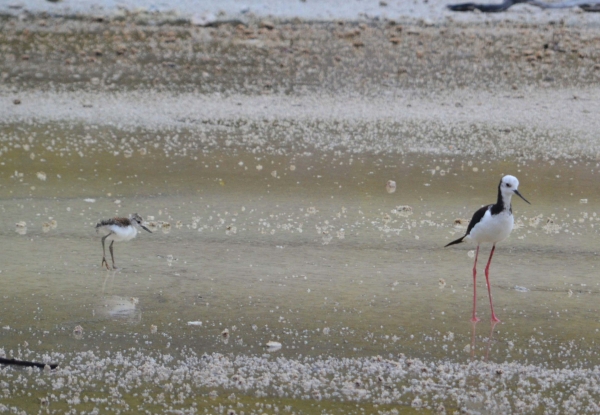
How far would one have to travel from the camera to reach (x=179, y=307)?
17.0ft

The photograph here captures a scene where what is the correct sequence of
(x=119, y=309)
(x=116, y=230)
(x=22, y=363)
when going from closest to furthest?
(x=22, y=363), (x=119, y=309), (x=116, y=230)

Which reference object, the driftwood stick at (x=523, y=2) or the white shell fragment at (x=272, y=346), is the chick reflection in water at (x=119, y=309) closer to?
the white shell fragment at (x=272, y=346)

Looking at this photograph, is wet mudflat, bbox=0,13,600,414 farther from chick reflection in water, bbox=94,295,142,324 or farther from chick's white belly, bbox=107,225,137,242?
chick's white belly, bbox=107,225,137,242

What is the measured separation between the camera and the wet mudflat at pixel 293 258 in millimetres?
4285

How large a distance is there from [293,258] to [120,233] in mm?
Result: 1133

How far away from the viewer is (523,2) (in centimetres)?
1614

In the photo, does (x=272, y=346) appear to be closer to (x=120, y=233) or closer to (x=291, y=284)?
(x=291, y=284)

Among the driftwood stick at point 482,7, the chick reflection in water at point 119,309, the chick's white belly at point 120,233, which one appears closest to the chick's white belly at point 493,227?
the chick reflection in water at point 119,309

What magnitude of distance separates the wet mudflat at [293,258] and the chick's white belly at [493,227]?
319 mm

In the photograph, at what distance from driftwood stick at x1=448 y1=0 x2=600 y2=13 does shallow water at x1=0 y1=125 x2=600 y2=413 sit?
24.7ft

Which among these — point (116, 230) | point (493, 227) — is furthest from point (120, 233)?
point (493, 227)

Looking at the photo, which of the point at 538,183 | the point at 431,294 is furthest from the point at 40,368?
the point at 538,183

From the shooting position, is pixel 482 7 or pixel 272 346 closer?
pixel 272 346

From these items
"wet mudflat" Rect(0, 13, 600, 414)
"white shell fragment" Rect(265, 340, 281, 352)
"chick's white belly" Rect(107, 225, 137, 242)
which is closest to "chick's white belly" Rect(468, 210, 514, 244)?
"wet mudflat" Rect(0, 13, 600, 414)
